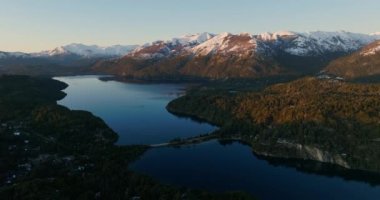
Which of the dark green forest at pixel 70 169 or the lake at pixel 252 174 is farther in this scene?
the lake at pixel 252 174

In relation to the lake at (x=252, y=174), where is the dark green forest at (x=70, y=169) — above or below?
above

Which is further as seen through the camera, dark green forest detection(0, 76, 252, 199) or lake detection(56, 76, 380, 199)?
lake detection(56, 76, 380, 199)

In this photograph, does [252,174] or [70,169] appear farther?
[252,174]

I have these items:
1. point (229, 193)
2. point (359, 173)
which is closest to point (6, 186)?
point (229, 193)

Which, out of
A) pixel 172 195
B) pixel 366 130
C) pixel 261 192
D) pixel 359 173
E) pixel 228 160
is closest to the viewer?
pixel 172 195

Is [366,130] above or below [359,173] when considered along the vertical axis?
above

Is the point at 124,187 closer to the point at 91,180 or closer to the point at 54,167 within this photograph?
the point at 91,180

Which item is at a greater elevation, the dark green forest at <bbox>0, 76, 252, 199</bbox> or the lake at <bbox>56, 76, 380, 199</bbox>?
the dark green forest at <bbox>0, 76, 252, 199</bbox>

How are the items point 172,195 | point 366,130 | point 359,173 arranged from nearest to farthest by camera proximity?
point 172,195
point 359,173
point 366,130

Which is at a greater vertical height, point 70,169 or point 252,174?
point 70,169

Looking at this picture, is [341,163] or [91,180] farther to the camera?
[341,163]

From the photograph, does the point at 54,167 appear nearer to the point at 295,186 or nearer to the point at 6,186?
the point at 6,186
